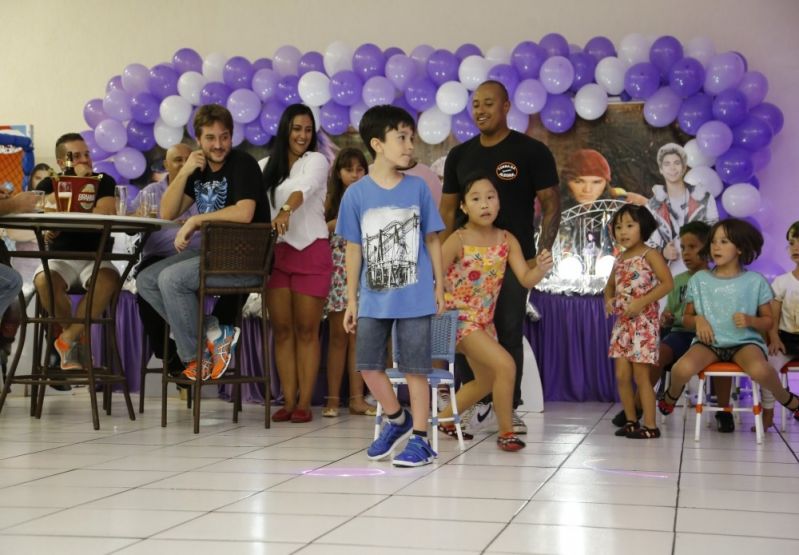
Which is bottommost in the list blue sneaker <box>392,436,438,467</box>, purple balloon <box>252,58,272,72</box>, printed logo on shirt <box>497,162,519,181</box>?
blue sneaker <box>392,436,438,467</box>

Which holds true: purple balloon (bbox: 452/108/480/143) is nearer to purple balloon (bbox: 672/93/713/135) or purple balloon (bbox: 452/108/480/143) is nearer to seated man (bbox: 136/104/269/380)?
purple balloon (bbox: 672/93/713/135)

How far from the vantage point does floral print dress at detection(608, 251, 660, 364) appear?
15.0 ft

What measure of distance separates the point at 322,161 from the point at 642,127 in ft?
9.12

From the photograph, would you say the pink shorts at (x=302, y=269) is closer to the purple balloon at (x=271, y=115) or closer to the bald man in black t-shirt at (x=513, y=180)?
the bald man in black t-shirt at (x=513, y=180)

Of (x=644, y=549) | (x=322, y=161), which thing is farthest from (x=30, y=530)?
(x=322, y=161)

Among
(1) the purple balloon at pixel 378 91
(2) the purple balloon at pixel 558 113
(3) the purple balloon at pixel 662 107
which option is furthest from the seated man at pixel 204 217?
(3) the purple balloon at pixel 662 107

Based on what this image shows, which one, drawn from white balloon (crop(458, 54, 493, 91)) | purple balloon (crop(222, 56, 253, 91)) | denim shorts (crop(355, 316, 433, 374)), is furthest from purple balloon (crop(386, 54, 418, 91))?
denim shorts (crop(355, 316, 433, 374))

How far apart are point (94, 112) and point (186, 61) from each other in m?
0.82

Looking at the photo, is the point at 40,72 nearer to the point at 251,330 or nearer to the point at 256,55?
the point at 256,55

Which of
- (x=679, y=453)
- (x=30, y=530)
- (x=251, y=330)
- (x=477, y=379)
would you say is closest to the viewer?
(x=30, y=530)

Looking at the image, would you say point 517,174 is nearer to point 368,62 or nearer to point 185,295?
point 185,295

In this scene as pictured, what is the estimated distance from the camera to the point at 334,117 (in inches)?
283

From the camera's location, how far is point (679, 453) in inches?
155

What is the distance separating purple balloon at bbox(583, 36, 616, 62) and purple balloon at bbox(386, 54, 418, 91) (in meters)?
1.15
